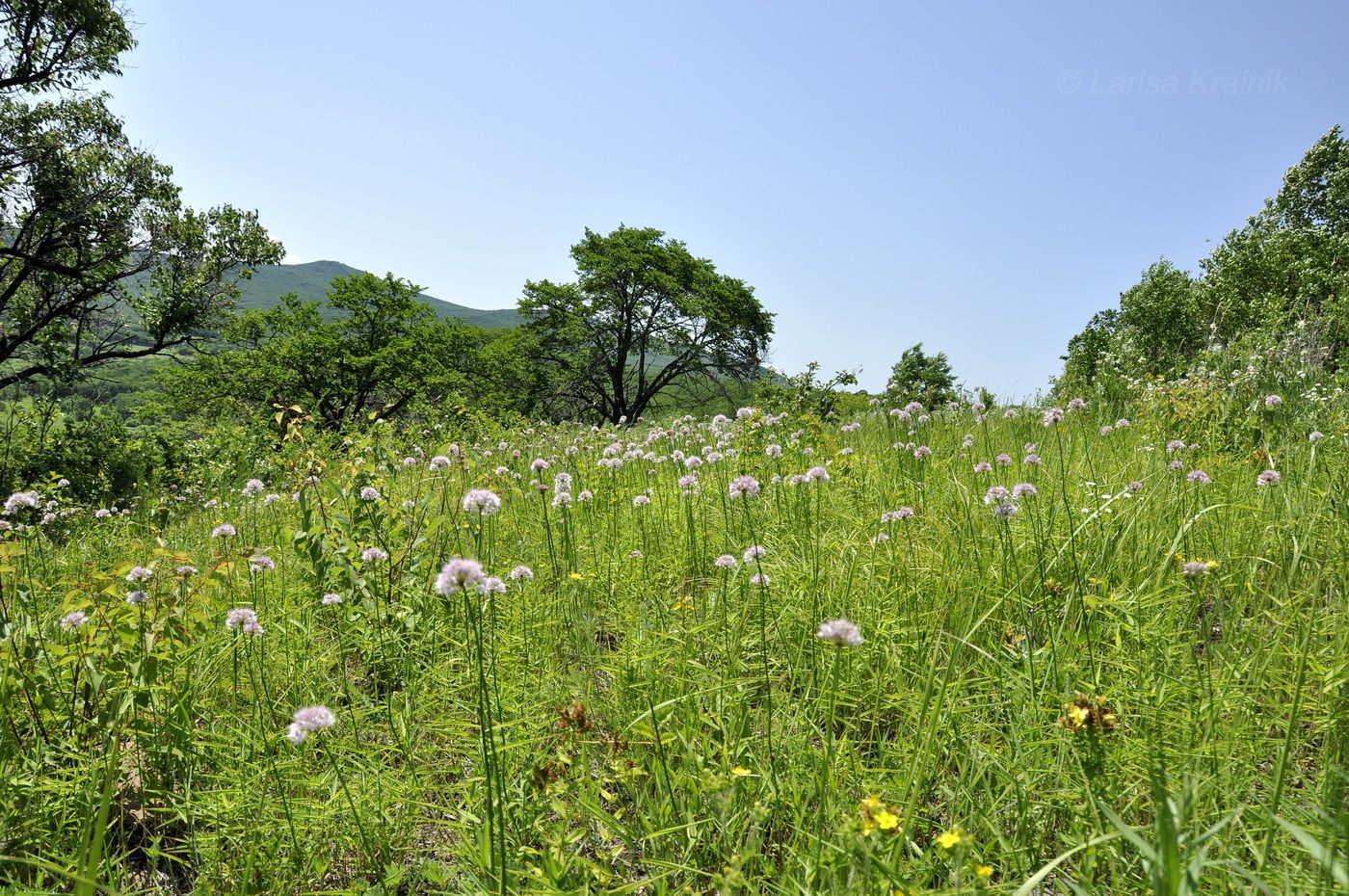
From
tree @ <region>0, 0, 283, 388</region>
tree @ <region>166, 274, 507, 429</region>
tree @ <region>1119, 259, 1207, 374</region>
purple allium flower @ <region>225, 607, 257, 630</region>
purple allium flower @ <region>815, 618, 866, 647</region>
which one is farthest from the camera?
tree @ <region>1119, 259, 1207, 374</region>

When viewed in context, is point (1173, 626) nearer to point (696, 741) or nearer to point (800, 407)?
point (696, 741)

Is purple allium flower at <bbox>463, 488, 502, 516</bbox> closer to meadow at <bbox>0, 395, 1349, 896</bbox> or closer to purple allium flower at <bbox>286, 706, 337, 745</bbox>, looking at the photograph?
meadow at <bbox>0, 395, 1349, 896</bbox>

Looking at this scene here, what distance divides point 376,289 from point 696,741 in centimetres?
3607

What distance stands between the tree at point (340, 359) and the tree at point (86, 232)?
26.1 feet

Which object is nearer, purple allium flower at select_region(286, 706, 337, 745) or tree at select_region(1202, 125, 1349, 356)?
purple allium flower at select_region(286, 706, 337, 745)

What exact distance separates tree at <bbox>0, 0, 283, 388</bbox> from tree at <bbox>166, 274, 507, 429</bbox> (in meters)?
7.95

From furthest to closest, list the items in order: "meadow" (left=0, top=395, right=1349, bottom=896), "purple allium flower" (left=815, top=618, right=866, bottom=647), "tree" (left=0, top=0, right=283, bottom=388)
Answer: "tree" (left=0, top=0, right=283, bottom=388)
"meadow" (left=0, top=395, right=1349, bottom=896)
"purple allium flower" (left=815, top=618, right=866, bottom=647)

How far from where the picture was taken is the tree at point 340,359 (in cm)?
2727

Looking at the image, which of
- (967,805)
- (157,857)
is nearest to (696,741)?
(967,805)

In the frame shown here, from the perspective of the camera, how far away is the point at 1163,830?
0.86m

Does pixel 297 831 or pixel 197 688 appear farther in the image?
pixel 197 688

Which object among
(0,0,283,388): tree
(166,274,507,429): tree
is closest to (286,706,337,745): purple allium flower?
(0,0,283,388): tree

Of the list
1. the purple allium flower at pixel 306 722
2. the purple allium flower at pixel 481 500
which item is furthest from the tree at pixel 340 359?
the purple allium flower at pixel 306 722

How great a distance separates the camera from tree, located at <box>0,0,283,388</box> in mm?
14969
